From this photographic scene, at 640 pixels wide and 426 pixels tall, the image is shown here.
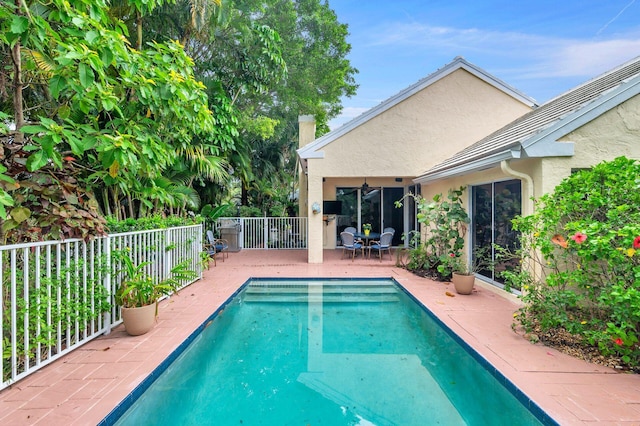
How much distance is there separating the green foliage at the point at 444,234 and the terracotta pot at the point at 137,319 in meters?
6.88

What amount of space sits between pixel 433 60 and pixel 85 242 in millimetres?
20647

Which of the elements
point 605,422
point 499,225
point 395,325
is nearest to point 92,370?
point 395,325

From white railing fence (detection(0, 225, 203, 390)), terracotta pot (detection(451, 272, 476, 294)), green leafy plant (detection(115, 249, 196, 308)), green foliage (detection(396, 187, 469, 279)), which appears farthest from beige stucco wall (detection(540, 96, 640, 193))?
white railing fence (detection(0, 225, 203, 390))

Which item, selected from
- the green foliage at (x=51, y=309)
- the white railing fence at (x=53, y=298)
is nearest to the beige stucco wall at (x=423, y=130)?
the white railing fence at (x=53, y=298)

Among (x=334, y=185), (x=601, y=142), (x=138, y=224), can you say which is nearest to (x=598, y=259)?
(x=601, y=142)

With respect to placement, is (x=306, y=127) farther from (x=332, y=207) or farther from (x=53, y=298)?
(x=53, y=298)

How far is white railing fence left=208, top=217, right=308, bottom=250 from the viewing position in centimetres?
1628

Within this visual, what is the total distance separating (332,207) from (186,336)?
10.7 m

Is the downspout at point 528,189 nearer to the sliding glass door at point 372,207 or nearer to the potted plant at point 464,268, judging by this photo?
the potted plant at point 464,268

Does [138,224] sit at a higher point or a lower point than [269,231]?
higher

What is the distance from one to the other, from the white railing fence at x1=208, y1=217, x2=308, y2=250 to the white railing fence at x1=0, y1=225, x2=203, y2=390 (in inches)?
415

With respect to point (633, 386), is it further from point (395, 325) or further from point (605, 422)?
point (395, 325)

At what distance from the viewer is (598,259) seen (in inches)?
169

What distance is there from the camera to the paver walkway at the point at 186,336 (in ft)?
10.4
